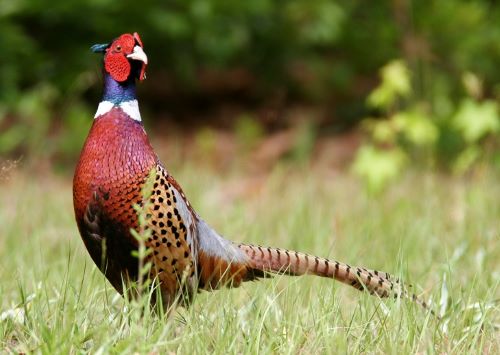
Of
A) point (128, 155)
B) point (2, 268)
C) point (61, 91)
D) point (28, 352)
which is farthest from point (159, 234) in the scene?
point (61, 91)

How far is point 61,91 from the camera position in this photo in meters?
8.53

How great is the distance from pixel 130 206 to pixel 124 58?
1.83 ft

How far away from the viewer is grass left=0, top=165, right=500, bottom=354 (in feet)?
10.1

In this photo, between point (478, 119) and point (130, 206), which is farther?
point (478, 119)

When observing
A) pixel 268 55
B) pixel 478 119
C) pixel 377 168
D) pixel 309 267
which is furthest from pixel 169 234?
pixel 268 55

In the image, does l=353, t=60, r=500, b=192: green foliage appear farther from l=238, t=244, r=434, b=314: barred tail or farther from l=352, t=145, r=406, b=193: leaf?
l=238, t=244, r=434, b=314: barred tail

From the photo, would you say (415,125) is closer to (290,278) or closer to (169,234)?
(290,278)

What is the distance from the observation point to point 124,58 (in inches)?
137

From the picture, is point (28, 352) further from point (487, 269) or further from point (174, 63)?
point (174, 63)

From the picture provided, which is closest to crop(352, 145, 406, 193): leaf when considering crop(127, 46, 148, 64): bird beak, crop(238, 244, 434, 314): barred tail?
crop(238, 244, 434, 314): barred tail

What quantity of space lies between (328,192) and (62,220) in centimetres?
200

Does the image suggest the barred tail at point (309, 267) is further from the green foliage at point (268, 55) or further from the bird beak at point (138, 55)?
the green foliage at point (268, 55)

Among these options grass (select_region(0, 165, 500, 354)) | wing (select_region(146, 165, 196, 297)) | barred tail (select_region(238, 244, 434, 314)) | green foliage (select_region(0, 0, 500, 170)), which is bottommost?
grass (select_region(0, 165, 500, 354))

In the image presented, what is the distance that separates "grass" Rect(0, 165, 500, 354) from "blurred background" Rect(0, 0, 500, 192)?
0.69 m
